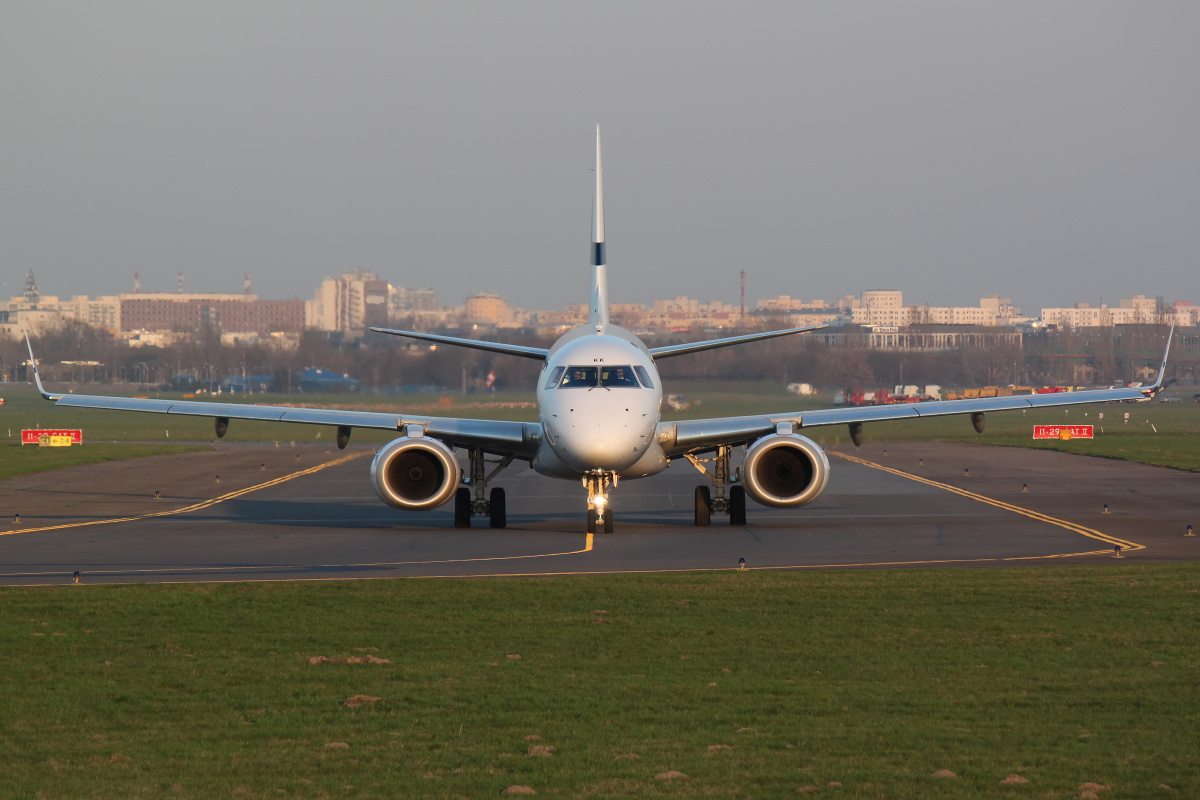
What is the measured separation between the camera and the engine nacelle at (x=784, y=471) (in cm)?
2675

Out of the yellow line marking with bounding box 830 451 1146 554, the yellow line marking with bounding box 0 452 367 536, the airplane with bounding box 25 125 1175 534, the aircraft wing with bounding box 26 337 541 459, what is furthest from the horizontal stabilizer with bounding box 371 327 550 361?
the yellow line marking with bounding box 830 451 1146 554

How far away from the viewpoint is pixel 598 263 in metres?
33.9

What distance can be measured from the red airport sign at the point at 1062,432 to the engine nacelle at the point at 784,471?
43552 mm

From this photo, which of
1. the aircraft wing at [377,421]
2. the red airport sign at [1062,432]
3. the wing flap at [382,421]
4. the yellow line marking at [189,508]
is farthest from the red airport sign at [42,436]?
the red airport sign at [1062,432]

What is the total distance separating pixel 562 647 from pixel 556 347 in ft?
47.7

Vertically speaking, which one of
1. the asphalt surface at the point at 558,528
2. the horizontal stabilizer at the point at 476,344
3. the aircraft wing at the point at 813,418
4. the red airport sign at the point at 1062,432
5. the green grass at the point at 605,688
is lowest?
the green grass at the point at 605,688

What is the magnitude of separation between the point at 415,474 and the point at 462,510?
5.72 ft

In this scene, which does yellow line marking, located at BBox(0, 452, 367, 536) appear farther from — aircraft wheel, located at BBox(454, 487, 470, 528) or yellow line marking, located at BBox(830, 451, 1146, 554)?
yellow line marking, located at BBox(830, 451, 1146, 554)

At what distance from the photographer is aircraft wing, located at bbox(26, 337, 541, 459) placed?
28.1 metres

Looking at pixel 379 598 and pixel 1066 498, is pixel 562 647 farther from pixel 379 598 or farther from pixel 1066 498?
pixel 1066 498

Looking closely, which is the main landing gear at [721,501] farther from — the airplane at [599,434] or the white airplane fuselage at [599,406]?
the white airplane fuselage at [599,406]

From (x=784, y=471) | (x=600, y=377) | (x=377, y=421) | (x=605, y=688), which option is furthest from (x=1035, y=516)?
(x=605, y=688)

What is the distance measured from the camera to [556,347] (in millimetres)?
27938

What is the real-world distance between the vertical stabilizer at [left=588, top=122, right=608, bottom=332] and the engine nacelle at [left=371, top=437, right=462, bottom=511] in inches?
263
